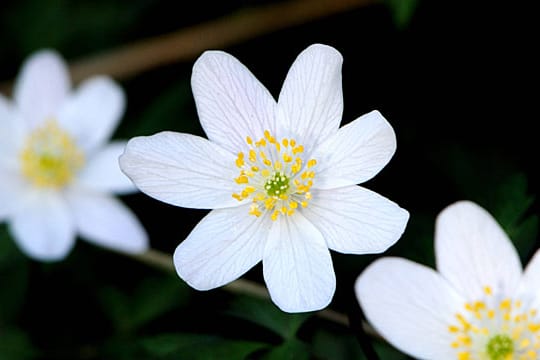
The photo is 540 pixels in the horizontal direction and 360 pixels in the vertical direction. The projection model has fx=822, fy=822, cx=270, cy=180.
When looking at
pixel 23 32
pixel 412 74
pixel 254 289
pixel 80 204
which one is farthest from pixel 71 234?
pixel 412 74

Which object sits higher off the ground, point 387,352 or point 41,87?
point 41,87

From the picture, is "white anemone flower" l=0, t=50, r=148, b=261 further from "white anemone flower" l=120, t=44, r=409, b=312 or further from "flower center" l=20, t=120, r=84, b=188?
"white anemone flower" l=120, t=44, r=409, b=312

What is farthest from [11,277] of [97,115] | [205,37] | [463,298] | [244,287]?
[463,298]

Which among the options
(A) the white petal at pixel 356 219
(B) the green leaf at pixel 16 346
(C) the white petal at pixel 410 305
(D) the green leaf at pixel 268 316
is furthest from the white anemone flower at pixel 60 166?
(C) the white petal at pixel 410 305

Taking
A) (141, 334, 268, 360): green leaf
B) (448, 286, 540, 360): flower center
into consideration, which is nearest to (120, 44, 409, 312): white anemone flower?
(141, 334, 268, 360): green leaf

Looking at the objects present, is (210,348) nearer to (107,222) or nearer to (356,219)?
(356,219)

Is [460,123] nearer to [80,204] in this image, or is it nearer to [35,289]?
[80,204]
